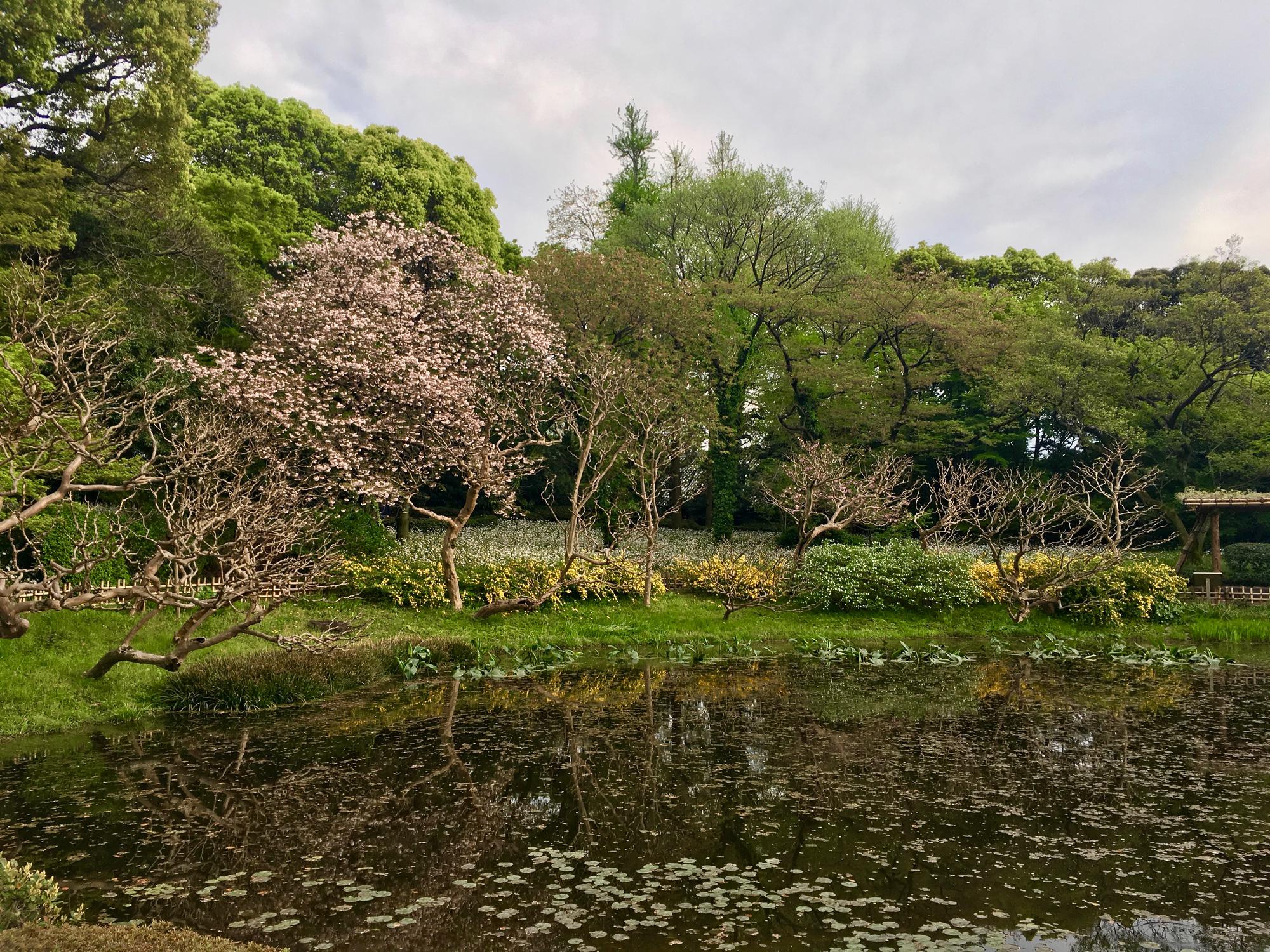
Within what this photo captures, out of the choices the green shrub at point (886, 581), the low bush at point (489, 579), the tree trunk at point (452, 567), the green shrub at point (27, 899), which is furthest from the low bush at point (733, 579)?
the green shrub at point (27, 899)

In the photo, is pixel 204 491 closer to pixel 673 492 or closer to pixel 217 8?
pixel 217 8

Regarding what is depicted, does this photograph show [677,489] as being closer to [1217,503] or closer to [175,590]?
[1217,503]

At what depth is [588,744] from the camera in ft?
35.8

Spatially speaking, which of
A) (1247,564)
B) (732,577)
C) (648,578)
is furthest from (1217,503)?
(648,578)

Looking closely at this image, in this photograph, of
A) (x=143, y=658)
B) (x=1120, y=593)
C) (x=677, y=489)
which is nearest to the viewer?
(x=143, y=658)

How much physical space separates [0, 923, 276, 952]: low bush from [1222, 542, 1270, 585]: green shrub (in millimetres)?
29992

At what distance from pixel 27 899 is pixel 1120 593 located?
23084 mm

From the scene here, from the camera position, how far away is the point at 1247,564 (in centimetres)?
2656

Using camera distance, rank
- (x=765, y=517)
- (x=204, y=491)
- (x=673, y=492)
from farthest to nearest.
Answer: (x=765, y=517) → (x=673, y=492) → (x=204, y=491)

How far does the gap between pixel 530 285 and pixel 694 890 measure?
808 inches

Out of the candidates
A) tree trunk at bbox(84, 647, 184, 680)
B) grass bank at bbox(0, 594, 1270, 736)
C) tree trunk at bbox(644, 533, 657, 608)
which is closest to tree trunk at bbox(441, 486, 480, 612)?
grass bank at bbox(0, 594, 1270, 736)

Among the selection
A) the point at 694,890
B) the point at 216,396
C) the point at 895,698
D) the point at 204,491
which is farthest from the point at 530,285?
the point at 694,890

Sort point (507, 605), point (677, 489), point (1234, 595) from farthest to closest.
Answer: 1. point (677, 489)
2. point (1234, 595)
3. point (507, 605)

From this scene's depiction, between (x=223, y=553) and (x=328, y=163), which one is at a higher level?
(x=328, y=163)
